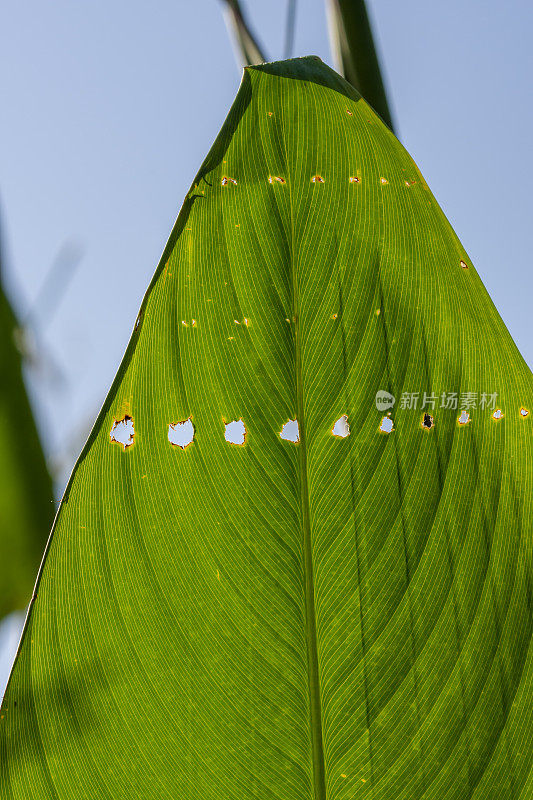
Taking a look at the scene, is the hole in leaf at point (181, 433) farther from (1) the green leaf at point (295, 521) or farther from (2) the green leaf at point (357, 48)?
(2) the green leaf at point (357, 48)

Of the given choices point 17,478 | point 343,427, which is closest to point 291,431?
point 343,427

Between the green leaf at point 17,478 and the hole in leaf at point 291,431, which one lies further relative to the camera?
the green leaf at point 17,478

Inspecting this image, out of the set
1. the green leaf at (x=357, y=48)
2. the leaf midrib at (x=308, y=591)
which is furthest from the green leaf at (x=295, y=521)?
the green leaf at (x=357, y=48)

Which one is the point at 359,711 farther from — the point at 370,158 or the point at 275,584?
the point at 370,158

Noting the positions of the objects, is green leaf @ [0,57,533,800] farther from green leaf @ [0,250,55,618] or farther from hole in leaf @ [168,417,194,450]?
green leaf @ [0,250,55,618]

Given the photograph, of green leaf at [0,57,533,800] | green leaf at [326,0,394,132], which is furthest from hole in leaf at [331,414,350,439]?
green leaf at [326,0,394,132]

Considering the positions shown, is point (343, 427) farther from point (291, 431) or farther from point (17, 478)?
point (17, 478)
